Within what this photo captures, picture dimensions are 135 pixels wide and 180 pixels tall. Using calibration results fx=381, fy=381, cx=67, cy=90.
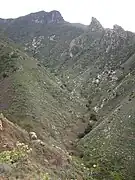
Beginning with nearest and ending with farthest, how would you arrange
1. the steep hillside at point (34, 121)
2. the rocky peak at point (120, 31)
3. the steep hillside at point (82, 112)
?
1. the steep hillside at point (34, 121)
2. the steep hillside at point (82, 112)
3. the rocky peak at point (120, 31)

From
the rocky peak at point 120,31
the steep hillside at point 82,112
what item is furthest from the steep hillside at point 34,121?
the rocky peak at point 120,31

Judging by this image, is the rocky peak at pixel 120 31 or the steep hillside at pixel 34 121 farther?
the rocky peak at pixel 120 31

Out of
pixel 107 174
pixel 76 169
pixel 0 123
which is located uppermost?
pixel 0 123

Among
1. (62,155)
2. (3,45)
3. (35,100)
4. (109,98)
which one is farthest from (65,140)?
(3,45)

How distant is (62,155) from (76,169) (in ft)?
8.06

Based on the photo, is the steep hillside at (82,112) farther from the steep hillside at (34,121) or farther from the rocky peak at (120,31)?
the rocky peak at (120,31)

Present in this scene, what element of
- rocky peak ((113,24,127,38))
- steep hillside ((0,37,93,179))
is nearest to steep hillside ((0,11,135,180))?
steep hillside ((0,37,93,179))

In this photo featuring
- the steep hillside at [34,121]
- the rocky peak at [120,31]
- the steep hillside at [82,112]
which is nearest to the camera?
the steep hillside at [34,121]

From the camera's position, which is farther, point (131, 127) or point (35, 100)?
point (35, 100)

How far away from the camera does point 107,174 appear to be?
5172cm

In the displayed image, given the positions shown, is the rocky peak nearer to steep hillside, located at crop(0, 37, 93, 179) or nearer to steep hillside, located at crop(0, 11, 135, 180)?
steep hillside, located at crop(0, 11, 135, 180)

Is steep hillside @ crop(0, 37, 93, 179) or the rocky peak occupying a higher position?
the rocky peak

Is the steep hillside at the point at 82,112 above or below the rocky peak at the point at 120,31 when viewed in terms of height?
below

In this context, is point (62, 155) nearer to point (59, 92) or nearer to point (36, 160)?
point (36, 160)
